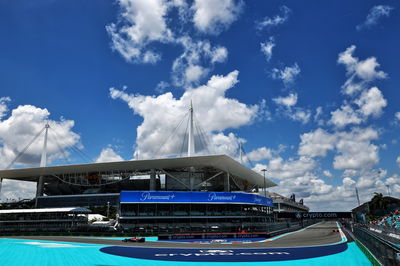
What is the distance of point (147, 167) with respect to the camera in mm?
75188

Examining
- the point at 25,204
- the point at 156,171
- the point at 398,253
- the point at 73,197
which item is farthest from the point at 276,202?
the point at 398,253

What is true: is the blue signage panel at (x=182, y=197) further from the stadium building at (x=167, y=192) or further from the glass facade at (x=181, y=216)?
the glass facade at (x=181, y=216)

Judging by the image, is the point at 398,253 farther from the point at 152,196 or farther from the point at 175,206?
the point at 175,206

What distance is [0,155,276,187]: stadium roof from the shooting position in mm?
68394

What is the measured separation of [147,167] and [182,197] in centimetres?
1704

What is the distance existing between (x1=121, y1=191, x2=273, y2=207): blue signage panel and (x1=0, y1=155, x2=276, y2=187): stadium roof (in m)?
7.88

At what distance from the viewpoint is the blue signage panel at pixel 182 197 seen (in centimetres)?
5897

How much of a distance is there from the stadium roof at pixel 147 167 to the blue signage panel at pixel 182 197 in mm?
7877

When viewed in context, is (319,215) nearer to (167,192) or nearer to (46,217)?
(167,192)

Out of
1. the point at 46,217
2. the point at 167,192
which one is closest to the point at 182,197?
the point at 167,192

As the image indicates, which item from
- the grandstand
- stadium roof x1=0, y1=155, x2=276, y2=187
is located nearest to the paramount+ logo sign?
stadium roof x1=0, y1=155, x2=276, y2=187

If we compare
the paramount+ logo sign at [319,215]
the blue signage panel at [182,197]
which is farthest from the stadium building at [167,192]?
the paramount+ logo sign at [319,215]

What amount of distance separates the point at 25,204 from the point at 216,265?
3663 inches

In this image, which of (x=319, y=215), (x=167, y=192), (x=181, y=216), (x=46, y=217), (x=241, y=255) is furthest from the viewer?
(x=46, y=217)
